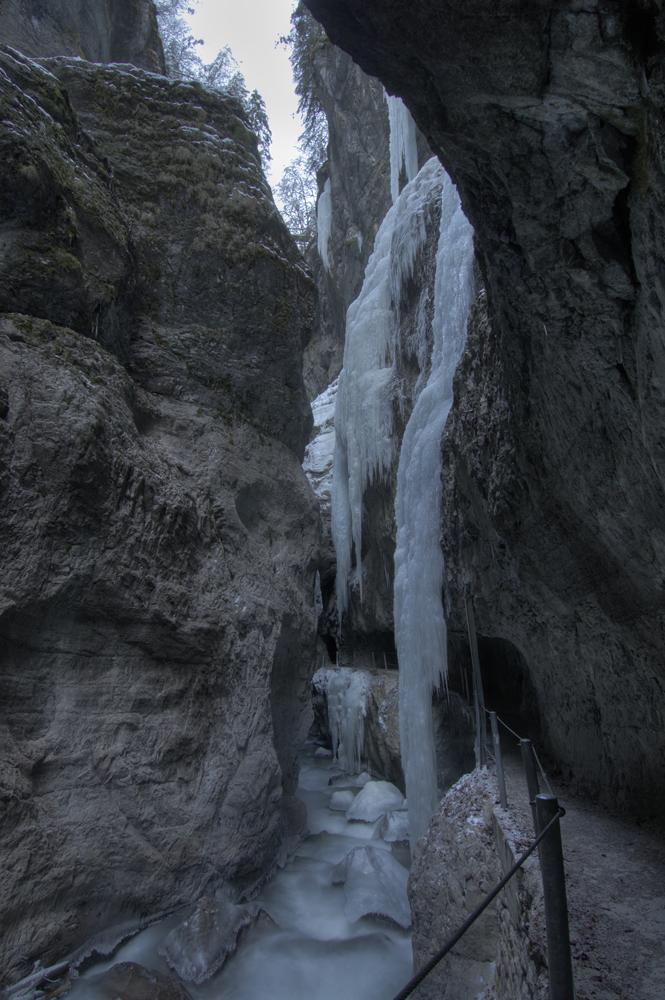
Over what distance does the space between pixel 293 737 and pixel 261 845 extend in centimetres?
183

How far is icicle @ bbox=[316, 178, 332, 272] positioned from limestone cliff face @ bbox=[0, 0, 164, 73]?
7909 mm

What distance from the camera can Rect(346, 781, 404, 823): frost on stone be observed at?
9003 millimetres

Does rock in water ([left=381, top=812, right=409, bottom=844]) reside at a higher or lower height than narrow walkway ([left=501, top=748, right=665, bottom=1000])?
lower

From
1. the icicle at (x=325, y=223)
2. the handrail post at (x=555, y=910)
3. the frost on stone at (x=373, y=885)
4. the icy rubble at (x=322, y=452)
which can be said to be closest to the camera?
the handrail post at (x=555, y=910)

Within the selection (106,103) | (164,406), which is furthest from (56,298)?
(106,103)

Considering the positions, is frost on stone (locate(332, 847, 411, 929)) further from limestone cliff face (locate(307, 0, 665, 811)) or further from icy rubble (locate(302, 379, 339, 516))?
icy rubble (locate(302, 379, 339, 516))

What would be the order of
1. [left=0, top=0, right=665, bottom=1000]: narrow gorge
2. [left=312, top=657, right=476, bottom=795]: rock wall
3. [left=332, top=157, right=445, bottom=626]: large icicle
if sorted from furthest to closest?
[left=332, top=157, right=445, bottom=626]: large icicle, [left=312, top=657, right=476, bottom=795]: rock wall, [left=0, top=0, right=665, bottom=1000]: narrow gorge

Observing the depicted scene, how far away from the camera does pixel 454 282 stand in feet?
28.0

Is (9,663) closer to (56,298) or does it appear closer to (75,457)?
(75,457)

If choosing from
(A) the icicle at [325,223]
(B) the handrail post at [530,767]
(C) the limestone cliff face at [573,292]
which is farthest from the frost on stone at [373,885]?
(A) the icicle at [325,223]

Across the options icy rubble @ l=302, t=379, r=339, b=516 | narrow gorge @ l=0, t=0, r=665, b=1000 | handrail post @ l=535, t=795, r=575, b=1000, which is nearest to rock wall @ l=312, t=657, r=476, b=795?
narrow gorge @ l=0, t=0, r=665, b=1000

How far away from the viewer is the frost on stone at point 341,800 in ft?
31.5

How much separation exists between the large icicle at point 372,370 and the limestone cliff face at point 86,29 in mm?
7904

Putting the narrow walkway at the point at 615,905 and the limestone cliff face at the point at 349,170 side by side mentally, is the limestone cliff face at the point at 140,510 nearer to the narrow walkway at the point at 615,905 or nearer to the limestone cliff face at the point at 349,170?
the narrow walkway at the point at 615,905
